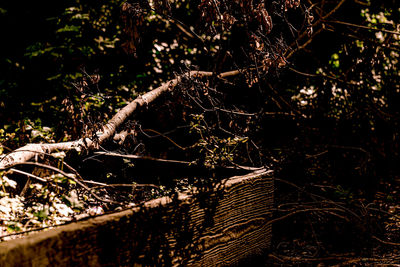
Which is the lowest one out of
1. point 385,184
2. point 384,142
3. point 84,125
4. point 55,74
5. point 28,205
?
point 385,184

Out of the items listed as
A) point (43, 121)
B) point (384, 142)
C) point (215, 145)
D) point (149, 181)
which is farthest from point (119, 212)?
point (384, 142)

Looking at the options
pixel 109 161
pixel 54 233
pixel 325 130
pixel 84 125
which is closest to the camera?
pixel 54 233

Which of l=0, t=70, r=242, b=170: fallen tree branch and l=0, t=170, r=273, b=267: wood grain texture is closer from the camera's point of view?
l=0, t=170, r=273, b=267: wood grain texture

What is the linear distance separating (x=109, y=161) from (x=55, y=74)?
101 inches

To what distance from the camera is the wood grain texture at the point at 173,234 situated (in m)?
1.50

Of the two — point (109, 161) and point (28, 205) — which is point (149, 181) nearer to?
point (109, 161)

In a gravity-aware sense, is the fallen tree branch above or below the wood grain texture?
above

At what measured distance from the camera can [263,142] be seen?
18.4ft

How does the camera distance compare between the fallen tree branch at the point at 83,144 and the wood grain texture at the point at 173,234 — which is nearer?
the wood grain texture at the point at 173,234

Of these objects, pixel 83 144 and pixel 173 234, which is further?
pixel 83 144

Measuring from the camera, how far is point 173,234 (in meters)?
2.06

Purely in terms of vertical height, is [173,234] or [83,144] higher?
[83,144]

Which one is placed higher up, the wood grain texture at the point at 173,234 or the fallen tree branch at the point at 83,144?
the fallen tree branch at the point at 83,144

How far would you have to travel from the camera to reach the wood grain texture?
59.1 inches
